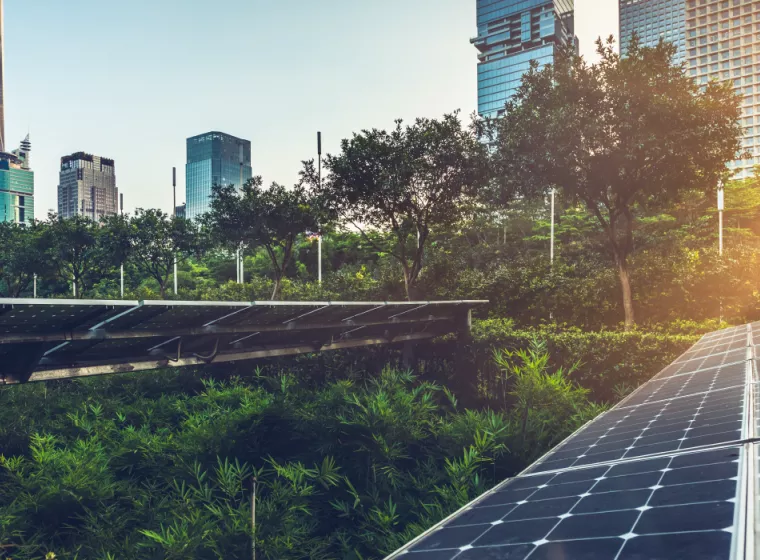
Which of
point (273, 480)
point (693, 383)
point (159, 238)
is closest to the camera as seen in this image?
point (693, 383)

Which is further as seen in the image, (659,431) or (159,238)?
(159,238)

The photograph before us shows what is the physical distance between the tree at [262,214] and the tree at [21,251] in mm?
21324

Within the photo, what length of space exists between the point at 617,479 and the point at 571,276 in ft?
60.3

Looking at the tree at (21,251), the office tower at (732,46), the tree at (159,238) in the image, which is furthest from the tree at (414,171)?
the office tower at (732,46)

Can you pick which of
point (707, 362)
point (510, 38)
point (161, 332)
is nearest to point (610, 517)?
point (707, 362)

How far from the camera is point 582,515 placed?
255 centimetres

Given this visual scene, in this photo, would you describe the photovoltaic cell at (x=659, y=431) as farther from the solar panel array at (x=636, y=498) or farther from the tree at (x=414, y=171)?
the tree at (x=414, y=171)

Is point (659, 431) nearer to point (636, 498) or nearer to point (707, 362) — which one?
point (636, 498)

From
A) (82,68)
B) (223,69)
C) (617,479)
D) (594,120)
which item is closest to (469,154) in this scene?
(594,120)

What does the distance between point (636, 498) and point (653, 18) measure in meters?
222

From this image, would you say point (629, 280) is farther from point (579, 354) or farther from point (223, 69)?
point (223, 69)

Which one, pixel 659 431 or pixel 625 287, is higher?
pixel 625 287

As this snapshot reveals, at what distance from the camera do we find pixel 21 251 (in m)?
42.6

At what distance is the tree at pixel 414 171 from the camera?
2056 centimetres
